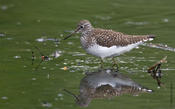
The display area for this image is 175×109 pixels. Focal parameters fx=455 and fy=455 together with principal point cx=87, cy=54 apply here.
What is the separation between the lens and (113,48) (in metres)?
12.0

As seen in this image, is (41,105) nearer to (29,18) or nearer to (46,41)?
(46,41)

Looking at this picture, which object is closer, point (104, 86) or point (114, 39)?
point (104, 86)

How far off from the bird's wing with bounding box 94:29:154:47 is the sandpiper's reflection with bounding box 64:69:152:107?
2.73ft

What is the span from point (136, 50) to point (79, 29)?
213 cm

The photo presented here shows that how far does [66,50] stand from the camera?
13.6m

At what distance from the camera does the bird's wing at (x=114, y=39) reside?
39.2 ft

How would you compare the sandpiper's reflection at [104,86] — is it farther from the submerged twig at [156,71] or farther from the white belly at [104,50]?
the submerged twig at [156,71]

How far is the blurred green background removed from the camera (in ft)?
31.1

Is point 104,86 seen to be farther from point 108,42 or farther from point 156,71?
point 108,42

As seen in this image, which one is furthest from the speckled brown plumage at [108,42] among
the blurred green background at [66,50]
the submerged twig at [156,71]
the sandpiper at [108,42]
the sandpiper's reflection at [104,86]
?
the submerged twig at [156,71]

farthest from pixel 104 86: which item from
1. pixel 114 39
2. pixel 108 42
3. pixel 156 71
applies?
pixel 114 39

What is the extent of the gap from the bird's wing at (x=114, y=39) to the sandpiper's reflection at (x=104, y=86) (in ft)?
2.73

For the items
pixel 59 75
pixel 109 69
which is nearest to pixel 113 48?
pixel 109 69

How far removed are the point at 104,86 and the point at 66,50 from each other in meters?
3.45
